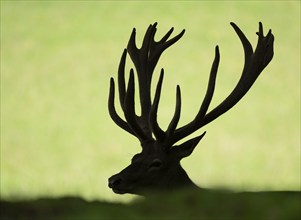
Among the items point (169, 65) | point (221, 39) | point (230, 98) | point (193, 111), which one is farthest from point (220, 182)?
point (221, 39)

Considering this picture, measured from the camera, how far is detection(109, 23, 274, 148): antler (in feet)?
9.14

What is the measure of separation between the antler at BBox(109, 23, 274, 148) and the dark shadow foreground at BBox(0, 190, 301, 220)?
1987 millimetres

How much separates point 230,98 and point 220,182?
2.44m

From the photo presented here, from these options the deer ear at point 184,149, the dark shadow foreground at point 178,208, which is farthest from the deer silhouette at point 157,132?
the dark shadow foreground at point 178,208

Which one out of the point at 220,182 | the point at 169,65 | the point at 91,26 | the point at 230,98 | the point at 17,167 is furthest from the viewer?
the point at 91,26

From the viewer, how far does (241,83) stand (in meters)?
3.07

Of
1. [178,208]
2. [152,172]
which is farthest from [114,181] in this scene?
[178,208]

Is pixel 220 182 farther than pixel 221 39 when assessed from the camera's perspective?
No

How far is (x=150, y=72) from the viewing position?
10.6 feet

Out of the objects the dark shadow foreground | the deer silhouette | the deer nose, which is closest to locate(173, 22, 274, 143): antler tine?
the deer silhouette

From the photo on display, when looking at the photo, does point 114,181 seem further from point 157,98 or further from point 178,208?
point 178,208

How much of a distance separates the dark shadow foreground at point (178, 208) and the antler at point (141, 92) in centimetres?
198

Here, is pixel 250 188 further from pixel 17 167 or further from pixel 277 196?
pixel 17 167

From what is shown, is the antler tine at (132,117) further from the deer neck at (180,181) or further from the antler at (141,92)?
the deer neck at (180,181)
